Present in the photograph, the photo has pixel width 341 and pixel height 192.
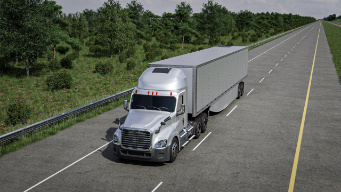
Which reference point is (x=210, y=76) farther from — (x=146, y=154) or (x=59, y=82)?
(x=59, y=82)

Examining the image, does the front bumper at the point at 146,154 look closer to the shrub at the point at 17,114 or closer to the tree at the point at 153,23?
the shrub at the point at 17,114

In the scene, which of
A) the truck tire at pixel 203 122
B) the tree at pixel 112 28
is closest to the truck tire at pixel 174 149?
the truck tire at pixel 203 122

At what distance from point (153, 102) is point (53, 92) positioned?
50.2ft

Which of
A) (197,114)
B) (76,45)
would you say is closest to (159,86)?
(197,114)

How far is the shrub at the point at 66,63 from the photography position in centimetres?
3338

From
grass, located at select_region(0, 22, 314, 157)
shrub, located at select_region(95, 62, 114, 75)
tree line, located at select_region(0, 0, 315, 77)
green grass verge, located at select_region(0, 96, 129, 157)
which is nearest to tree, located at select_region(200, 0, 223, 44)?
tree line, located at select_region(0, 0, 315, 77)

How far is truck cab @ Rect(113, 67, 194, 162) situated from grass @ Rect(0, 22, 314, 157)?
5.29 meters

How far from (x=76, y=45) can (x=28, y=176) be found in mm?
30931

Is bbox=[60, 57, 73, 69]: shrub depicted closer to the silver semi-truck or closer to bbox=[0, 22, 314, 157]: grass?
bbox=[0, 22, 314, 157]: grass

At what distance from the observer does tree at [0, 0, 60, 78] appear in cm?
2855

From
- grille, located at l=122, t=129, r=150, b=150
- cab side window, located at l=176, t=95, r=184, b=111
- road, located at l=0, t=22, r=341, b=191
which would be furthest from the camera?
cab side window, located at l=176, t=95, r=184, b=111

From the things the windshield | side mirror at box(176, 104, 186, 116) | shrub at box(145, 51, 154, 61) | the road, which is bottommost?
the road

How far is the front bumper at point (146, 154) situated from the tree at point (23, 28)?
2221 cm

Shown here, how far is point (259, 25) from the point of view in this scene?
114375 millimetres
